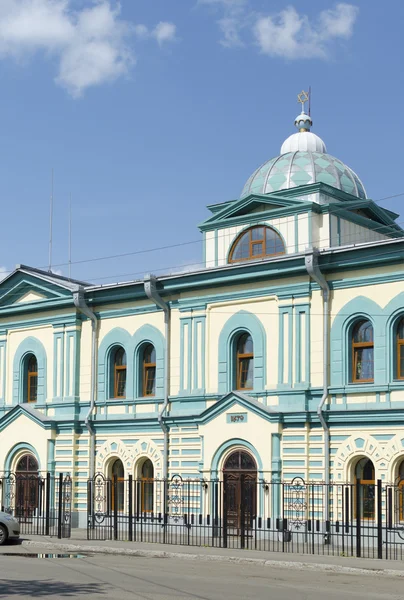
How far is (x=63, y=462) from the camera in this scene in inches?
1228

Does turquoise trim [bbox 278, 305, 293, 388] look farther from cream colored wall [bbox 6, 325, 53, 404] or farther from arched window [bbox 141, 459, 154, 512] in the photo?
cream colored wall [bbox 6, 325, 53, 404]

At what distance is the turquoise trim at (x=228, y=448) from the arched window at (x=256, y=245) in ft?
21.2

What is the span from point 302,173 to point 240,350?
7422 mm

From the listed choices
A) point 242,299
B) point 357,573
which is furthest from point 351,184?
point 357,573

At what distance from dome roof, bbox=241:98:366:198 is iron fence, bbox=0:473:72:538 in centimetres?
1144

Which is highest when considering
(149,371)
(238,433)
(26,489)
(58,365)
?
(58,365)

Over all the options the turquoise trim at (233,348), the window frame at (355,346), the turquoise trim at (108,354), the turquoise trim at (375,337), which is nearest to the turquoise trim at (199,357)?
the turquoise trim at (233,348)

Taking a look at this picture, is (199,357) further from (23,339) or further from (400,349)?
(23,339)

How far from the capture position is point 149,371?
99.1 ft

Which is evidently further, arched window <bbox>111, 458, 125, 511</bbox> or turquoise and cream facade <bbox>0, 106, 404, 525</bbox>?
arched window <bbox>111, 458, 125, 511</bbox>

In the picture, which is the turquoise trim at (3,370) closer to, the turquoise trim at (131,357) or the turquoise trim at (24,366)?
the turquoise trim at (24,366)

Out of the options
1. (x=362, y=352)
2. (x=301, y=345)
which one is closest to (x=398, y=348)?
(x=362, y=352)

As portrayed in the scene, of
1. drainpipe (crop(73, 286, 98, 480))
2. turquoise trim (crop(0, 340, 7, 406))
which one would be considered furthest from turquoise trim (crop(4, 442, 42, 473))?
drainpipe (crop(73, 286, 98, 480))

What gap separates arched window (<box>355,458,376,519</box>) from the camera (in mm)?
24844
